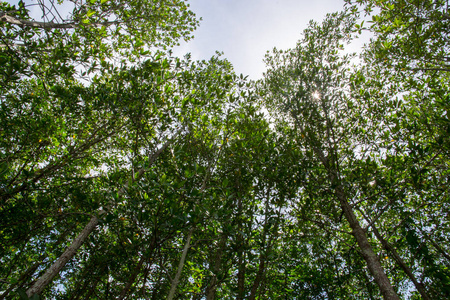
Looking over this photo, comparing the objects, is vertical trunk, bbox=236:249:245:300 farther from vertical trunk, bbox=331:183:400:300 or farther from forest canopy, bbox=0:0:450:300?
vertical trunk, bbox=331:183:400:300

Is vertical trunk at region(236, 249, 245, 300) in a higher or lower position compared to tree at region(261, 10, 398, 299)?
lower

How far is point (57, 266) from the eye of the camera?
5301mm

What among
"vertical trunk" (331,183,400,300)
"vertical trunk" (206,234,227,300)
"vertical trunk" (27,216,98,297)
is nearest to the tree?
"vertical trunk" (331,183,400,300)

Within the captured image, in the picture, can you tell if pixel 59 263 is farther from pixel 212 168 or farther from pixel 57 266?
pixel 212 168

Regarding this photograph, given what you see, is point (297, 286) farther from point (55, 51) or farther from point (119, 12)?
point (119, 12)

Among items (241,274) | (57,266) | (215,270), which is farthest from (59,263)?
(241,274)

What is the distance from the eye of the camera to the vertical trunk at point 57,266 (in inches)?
189

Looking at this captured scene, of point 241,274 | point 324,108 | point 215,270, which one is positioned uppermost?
point 324,108

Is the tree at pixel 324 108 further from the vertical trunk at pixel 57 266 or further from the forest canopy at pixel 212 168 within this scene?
the vertical trunk at pixel 57 266

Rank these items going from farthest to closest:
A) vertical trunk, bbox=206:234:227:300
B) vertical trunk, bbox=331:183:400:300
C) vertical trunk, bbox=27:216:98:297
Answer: vertical trunk, bbox=27:216:98:297, vertical trunk, bbox=331:183:400:300, vertical trunk, bbox=206:234:227:300

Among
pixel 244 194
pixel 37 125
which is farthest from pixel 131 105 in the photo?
pixel 244 194

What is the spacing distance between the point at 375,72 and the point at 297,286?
28.6ft

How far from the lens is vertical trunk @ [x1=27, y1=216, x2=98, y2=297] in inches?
189

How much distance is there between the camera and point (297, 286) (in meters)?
7.79
